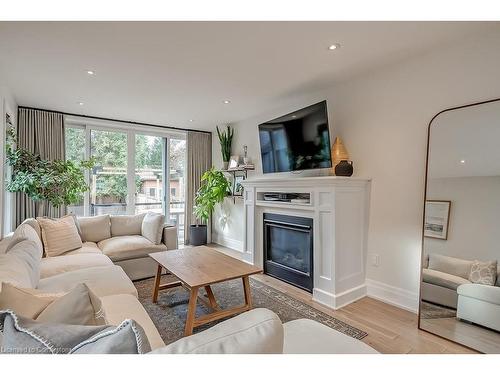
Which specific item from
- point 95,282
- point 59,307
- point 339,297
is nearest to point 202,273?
point 95,282

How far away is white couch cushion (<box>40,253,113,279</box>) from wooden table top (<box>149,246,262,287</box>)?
1.85 ft

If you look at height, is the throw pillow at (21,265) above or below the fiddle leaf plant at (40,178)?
below

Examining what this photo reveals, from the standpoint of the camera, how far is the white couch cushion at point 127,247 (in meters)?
3.12

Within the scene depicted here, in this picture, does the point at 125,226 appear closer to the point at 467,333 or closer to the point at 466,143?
the point at 467,333

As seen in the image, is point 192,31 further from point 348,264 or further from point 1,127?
point 348,264

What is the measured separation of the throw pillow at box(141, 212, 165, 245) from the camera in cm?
352

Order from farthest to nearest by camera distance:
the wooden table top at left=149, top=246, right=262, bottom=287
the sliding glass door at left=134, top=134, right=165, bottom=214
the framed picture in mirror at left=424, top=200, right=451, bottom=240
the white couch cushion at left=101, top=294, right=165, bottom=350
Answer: the sliding glass door at left=134, top=134, right=165, bottom=214
the framed picture in mirror at left=424, top=200, right=451, bottom=240
the wooden table top at left=149, top=246, right=262, bottom=287
the white couch cushion at left=101, top=294, right=165, bottom=350

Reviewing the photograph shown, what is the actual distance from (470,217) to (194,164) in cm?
444

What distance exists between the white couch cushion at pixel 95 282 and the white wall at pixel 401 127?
7.81 ft

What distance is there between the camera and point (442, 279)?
85.2 inches

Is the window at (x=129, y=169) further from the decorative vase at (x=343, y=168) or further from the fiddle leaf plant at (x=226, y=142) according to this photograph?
the decorative vase at (x=343, y=168)

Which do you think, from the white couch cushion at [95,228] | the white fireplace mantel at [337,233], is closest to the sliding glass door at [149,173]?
the white couch cushion at [95,228]

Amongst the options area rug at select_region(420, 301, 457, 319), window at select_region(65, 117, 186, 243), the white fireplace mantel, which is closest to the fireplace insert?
the white fireplace mantel

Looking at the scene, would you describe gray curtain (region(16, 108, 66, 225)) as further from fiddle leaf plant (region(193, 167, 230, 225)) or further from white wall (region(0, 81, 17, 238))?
fiddle leaf plant (region(193, 167, 230, 225))
